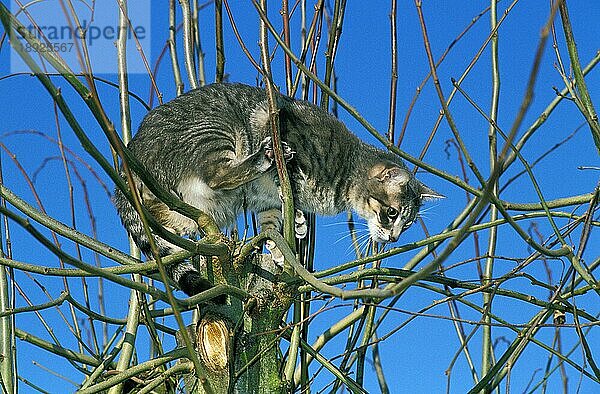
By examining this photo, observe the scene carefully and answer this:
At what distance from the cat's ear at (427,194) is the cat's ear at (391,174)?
130mm

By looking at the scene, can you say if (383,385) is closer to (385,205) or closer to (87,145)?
(385,205)

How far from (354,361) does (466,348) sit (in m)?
0.46

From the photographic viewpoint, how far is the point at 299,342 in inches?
76.4

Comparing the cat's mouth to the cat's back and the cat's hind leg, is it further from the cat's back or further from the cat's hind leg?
the cat's back

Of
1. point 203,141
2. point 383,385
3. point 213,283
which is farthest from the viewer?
point 203,141

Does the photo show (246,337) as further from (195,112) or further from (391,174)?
(391,174)

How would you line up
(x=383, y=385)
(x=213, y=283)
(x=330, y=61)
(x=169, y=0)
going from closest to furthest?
(x=213, y=283)
(x=330, y=61)
(x=383, y=385)
(x=169, y=0)

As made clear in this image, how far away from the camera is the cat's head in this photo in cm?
322

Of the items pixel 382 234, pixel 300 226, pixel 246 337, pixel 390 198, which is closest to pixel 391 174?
pixel 390 198

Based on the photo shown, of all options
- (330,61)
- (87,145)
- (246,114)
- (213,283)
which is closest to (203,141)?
(246,114)

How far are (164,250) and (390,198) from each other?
1321mm

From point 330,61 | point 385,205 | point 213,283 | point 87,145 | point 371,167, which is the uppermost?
point 371,167

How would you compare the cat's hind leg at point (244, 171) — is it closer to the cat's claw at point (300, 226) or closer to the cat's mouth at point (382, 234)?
the cat's claw at point (300, 226)

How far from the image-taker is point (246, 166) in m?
2.62
